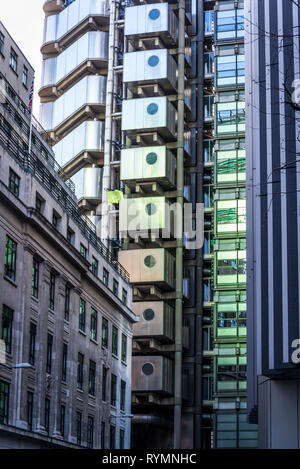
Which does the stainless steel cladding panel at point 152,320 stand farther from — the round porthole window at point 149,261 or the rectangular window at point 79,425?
the rectangular window at point 79,425

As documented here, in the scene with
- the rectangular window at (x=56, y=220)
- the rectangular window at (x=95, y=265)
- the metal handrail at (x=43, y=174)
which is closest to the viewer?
the metal handrail at (x=43, y=174)

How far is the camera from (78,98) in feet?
316

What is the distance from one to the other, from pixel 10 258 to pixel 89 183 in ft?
141

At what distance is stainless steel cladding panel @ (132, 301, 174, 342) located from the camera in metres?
81.9

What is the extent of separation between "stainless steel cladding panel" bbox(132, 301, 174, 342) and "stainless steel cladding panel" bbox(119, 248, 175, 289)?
214cm

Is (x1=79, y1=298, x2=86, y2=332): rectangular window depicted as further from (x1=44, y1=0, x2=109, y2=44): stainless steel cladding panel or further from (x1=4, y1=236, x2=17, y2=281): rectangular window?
(x1=44, y1=0, x2=109, y2=44): stainless steel cladding panel

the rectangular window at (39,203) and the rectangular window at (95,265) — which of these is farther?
the rectangular window at (95,265)

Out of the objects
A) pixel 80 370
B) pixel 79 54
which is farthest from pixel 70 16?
pixel 80 370

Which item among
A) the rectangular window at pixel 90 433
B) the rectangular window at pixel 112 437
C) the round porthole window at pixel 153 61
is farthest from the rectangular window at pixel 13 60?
the rectangular window at pixel 112 437

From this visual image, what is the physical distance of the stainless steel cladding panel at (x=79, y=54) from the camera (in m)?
96.5

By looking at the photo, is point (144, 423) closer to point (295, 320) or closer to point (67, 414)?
point (67, 414)

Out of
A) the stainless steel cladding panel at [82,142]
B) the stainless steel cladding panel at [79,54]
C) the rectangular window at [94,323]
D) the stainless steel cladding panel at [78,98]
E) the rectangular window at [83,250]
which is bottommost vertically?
the rectangular window at [94,323]

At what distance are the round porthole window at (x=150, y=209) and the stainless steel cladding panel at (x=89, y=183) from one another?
846 centimetres

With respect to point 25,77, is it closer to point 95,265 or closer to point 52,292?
point 95,265
